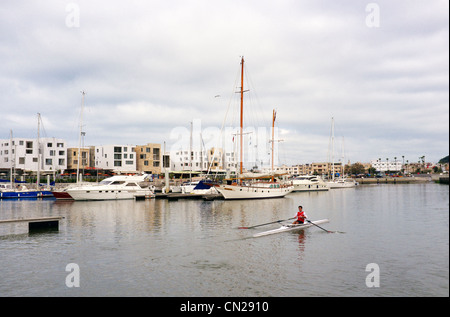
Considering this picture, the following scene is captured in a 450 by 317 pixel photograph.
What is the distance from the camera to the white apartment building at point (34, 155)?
338 feet

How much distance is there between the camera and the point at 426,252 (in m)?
19.9

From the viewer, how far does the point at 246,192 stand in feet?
195

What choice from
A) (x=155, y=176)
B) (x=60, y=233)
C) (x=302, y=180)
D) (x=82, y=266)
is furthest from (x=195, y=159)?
(x=82, y=266)

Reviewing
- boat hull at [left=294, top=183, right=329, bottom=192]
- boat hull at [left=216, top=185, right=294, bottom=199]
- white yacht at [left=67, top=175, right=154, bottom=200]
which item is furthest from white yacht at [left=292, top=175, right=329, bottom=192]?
white yacht at [left=67, top=175, right=154, bottom=200]

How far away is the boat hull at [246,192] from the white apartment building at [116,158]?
66994 mm

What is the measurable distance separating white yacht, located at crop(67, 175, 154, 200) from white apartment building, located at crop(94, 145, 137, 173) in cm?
5817

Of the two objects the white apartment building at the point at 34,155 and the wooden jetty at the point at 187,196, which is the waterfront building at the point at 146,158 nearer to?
the white apartment building at the point at 34,155

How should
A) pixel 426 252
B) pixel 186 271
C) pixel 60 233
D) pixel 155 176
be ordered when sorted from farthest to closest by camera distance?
pixel 155 176
pixel 60 233
pixel 426 252
pixel 186 271

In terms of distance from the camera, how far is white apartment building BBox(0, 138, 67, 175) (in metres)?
103

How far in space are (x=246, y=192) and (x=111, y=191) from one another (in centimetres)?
2252

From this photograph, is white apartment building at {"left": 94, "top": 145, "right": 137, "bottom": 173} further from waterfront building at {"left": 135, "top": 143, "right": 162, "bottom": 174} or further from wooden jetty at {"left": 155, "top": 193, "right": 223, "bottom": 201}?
wooden jetty at {"left": 155, "top": 193, "right": 223, "bottom": 201}

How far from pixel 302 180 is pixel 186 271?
80.8 m

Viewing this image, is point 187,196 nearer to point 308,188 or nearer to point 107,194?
point 107,194
